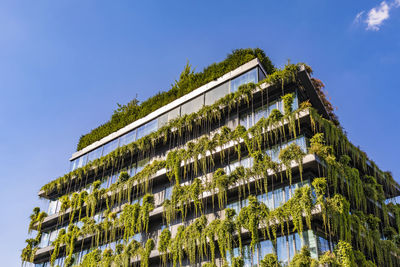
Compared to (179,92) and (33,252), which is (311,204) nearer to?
(179,92)

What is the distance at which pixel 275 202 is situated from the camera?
67.3 ft

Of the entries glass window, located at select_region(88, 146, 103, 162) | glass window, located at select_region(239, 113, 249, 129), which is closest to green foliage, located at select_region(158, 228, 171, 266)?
glass window, located at select_region(239, 113, 249, 129)

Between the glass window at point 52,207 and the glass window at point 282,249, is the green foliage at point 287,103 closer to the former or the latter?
the glass window at point 282,249

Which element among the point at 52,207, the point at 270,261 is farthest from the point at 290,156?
the point at 52,207

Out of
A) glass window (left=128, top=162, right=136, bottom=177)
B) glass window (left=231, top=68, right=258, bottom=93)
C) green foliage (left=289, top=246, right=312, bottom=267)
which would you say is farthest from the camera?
glass window (left=128, top=162, right=136, bottom=177)

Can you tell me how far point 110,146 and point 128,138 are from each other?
2248 millimetres

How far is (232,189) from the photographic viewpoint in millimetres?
22109

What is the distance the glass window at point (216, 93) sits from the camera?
26.7 meters

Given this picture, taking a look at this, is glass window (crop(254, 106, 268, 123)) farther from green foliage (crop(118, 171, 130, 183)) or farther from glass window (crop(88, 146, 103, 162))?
glass window (crop(88, 146, 103, 162))

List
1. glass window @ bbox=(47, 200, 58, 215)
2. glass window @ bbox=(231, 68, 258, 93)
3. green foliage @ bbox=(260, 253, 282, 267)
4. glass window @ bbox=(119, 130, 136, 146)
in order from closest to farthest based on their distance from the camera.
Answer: green foliage @ bbox=(260, 253, 282, 267) → glass window @ bbox=(231, 68, 258, 93) → glass window @ bbox=(119, 130, 136, 146) → glass window @ bbox=(47, 200, 58, 215)

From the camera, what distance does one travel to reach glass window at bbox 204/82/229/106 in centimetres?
2666

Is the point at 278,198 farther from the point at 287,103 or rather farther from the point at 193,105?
the point at 193,105

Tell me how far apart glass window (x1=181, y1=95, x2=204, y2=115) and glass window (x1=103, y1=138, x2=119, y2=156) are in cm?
720

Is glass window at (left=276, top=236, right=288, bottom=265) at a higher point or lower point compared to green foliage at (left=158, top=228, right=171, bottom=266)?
lower
